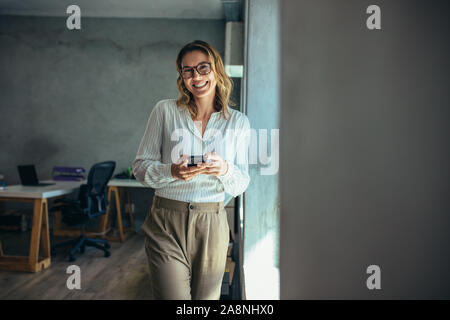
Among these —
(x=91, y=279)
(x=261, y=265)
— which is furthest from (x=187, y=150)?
(x=91, y=279)

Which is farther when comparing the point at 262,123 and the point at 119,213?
the point at 119,213

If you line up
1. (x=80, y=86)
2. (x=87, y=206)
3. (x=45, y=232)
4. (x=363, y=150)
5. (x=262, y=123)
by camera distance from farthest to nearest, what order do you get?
(x=80, y=86)
(x=87, y=206)
(x=45, y=232)
(x=262, y=123)
(x=363, y=150)

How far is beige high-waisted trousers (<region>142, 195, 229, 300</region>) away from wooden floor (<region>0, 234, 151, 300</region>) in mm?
1445

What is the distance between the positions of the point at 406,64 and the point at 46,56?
4.67 metres

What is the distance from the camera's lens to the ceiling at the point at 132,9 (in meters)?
2.86

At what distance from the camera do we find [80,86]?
13.1 feet

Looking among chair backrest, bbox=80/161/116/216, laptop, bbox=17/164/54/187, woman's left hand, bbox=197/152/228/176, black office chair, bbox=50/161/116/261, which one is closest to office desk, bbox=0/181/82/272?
black office chair, bbox=50/161/116/261

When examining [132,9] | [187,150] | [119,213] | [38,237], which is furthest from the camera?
[119,213]

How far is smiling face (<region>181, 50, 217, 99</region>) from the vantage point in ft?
3.71

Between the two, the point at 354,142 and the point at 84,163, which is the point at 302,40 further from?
the point at 84,163

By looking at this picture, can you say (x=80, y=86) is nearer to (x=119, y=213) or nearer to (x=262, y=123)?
(x=119, y=213)

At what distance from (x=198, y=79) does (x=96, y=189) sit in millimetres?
2559
